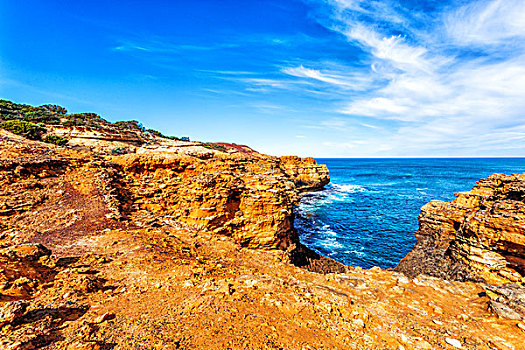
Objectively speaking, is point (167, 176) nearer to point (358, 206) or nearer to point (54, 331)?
point (54, 331)

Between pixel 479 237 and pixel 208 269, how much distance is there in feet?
47.8

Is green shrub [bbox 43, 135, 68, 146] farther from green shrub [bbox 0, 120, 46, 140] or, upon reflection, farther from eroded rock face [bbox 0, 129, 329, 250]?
eroded rock face [bbox 0, 129, 329, 250]

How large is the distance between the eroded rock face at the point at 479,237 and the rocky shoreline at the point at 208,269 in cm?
7

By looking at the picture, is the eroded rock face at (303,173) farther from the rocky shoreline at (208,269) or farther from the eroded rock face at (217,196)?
the eroded rock face at (217,196)

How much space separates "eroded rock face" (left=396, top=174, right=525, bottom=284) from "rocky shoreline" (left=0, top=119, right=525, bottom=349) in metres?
0.07

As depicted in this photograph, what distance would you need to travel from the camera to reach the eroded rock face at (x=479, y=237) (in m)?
9.95

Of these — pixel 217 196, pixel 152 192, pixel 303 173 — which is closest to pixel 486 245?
pixel 217 196

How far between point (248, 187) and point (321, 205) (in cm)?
2768

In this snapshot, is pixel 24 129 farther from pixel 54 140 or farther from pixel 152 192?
pixel 152 192

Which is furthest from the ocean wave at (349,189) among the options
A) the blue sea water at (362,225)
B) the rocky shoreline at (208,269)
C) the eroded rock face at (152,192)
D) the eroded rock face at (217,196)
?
the eroded rock face at (217,196)

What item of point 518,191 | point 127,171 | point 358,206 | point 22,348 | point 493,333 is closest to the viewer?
point 22,348

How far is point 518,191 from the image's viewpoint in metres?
11.9

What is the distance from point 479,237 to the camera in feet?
36.7

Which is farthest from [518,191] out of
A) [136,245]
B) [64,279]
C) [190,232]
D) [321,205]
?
[321,205]
